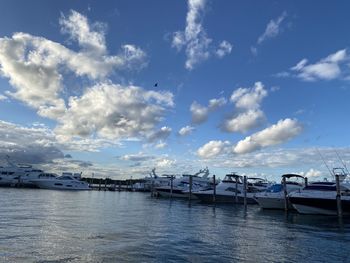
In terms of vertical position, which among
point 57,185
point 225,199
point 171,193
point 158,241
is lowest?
point 158,241

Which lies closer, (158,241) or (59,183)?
(158,241)

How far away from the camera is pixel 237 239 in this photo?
838 inches

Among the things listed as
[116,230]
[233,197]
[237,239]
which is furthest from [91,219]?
[233,197]

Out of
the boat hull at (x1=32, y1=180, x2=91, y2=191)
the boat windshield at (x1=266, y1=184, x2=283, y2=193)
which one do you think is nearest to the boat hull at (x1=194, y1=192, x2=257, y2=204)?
the boat windshield at (x1=266, y1=184, x2=283, y2=193)

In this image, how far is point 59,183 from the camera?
303ft

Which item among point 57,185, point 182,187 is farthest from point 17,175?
point 182,187

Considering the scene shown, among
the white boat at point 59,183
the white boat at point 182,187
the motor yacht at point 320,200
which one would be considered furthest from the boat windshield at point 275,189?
the white boat at point 59,183

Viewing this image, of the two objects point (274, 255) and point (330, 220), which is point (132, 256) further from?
point (330, 220)

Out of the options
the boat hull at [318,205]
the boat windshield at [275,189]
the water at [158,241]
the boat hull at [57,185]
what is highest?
the boat hull at [57,185]

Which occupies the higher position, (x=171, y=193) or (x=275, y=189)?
(x=171, y=193)

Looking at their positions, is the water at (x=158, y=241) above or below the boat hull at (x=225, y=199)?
below

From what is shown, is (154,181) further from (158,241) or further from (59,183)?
(158,241)

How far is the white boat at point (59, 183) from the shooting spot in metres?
92.1

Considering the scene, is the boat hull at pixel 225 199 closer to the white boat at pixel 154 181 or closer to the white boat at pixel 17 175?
the white boat at pixel 154 181
